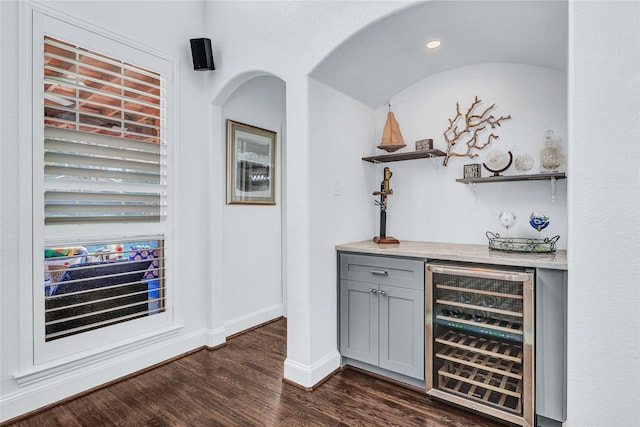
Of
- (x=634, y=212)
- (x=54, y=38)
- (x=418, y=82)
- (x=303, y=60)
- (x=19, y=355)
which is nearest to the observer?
(x=634, y=212)

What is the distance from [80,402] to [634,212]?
3.09 m

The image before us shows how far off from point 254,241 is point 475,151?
2.23 meters

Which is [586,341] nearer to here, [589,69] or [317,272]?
[589,69]

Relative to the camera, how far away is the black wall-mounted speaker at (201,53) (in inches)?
106

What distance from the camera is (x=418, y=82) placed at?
2793mm

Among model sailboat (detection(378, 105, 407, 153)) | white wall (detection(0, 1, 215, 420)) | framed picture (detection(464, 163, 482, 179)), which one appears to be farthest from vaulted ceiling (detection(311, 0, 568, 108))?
white wall (detection(0, 1, 215, 420))

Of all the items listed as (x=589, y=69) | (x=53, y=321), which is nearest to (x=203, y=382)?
(x=53, y=321)

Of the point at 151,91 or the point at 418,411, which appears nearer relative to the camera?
the point at 418,411

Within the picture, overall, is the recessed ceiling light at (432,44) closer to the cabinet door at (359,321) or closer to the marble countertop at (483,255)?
the marble countertop at (483,255)

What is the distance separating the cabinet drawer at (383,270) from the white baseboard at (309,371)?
632mm

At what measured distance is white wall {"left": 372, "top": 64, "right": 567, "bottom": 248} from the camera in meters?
2.27

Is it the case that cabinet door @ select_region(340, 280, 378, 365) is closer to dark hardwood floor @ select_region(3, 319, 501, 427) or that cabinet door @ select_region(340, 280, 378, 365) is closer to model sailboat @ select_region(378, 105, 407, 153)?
dark hardwood floor @ select_region(3, 319, 501, 427)

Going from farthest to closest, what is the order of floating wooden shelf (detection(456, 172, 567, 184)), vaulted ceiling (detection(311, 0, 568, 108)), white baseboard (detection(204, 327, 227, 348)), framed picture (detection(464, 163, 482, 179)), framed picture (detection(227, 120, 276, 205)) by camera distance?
framed picture (detection(227, 120, 276, 205)) < white baseboard (detection(204, 327, 227, 348)) < framed picture (detection(464, 163, 482, 179)) < floating wooden shelf (detection(456, 172, 567, 184)) < vaulted ceiling (detection(311, 0, 568, 108))

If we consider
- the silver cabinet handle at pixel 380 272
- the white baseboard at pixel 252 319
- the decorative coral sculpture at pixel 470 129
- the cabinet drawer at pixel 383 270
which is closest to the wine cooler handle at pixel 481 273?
the cabinet drawer at pixel 383 270
